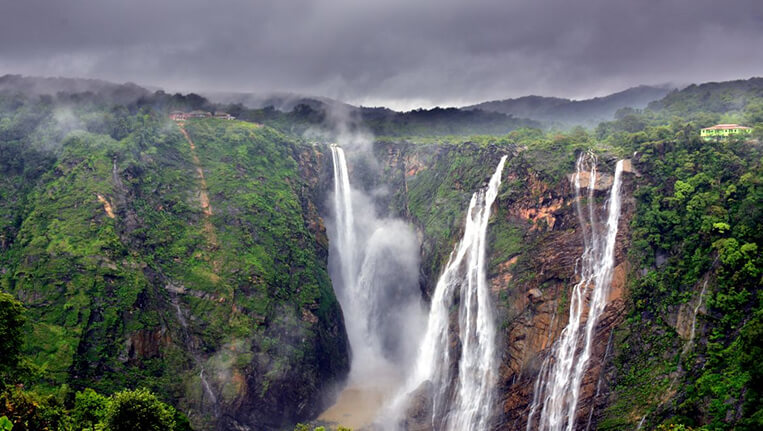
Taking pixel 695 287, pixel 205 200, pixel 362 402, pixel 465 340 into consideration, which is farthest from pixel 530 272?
pixel 205 200

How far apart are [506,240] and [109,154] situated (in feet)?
141

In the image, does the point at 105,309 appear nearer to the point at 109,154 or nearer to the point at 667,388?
the point at 109,154

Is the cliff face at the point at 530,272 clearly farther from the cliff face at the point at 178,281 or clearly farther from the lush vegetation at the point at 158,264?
the lush vegetation at the point at 158,264

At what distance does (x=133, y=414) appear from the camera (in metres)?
30.2

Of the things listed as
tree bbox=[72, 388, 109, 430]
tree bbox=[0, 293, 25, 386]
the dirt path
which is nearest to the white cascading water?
the dirt path

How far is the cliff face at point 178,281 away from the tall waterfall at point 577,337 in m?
22.6

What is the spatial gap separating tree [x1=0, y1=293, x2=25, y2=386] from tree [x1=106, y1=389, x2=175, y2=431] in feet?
20.1

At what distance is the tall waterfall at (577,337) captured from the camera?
127 feet

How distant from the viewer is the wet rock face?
38906 millimetres

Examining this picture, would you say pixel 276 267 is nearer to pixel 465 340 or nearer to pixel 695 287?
pixel 465 340

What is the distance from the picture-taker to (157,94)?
83625 millimetres

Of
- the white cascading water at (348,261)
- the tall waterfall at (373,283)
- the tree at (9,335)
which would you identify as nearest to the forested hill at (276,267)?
the tree at (9,335)

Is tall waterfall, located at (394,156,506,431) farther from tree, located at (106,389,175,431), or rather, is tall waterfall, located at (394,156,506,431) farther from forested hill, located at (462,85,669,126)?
forested hill, located at (462,85,669,126)

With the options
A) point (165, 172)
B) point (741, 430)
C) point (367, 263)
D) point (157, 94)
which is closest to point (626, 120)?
point (367, 263)
